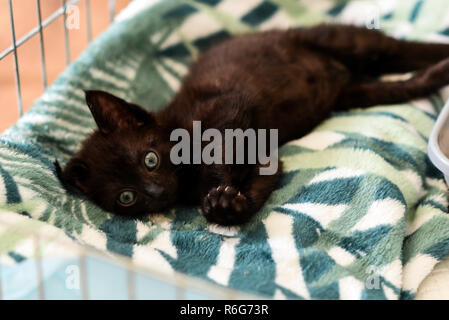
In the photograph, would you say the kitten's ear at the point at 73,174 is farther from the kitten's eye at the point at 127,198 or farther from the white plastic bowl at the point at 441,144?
the white plastic bowl at the point at 441,144

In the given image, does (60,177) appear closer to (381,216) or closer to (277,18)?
(381,216)

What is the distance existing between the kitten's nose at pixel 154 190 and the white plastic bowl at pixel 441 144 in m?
0.76

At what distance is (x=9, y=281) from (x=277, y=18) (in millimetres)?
1835

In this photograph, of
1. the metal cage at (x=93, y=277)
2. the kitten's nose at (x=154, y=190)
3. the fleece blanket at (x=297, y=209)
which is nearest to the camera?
the metal cage at (x=93, y=277)

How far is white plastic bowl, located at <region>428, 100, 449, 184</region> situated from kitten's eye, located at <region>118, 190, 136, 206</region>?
0.85 meters

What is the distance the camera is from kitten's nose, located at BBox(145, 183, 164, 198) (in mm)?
1577

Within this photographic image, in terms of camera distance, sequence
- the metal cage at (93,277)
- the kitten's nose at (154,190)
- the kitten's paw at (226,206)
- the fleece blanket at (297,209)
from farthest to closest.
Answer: the kitten's nose at (154,190) < the kitten's paw at (226,206) < the fleece blanket at (297,209) < the metal cage at (93,277)

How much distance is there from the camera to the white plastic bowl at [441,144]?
4.99ft

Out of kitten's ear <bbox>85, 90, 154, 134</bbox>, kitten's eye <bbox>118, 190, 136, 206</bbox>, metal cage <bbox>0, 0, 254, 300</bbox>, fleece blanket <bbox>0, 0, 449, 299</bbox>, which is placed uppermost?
metal cage <bbox>0, 0, 254, 300</bbox>

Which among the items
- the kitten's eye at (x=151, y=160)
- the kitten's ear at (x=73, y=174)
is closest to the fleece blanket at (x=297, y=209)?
the kitten's ear at (x=73, y=174)

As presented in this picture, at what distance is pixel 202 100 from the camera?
73.6 inches

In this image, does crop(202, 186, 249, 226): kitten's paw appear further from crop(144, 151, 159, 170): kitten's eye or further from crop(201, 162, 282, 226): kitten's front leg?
crop(144, 151, 159, 170): kitten's eye

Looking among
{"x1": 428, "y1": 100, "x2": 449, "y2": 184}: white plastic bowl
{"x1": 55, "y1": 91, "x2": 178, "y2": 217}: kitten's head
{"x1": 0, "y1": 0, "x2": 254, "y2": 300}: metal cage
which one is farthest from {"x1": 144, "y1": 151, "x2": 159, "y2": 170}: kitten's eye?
{"x1": 428, "y1": 100, "x2": 449, "y2": 184}: white plastic bowl
